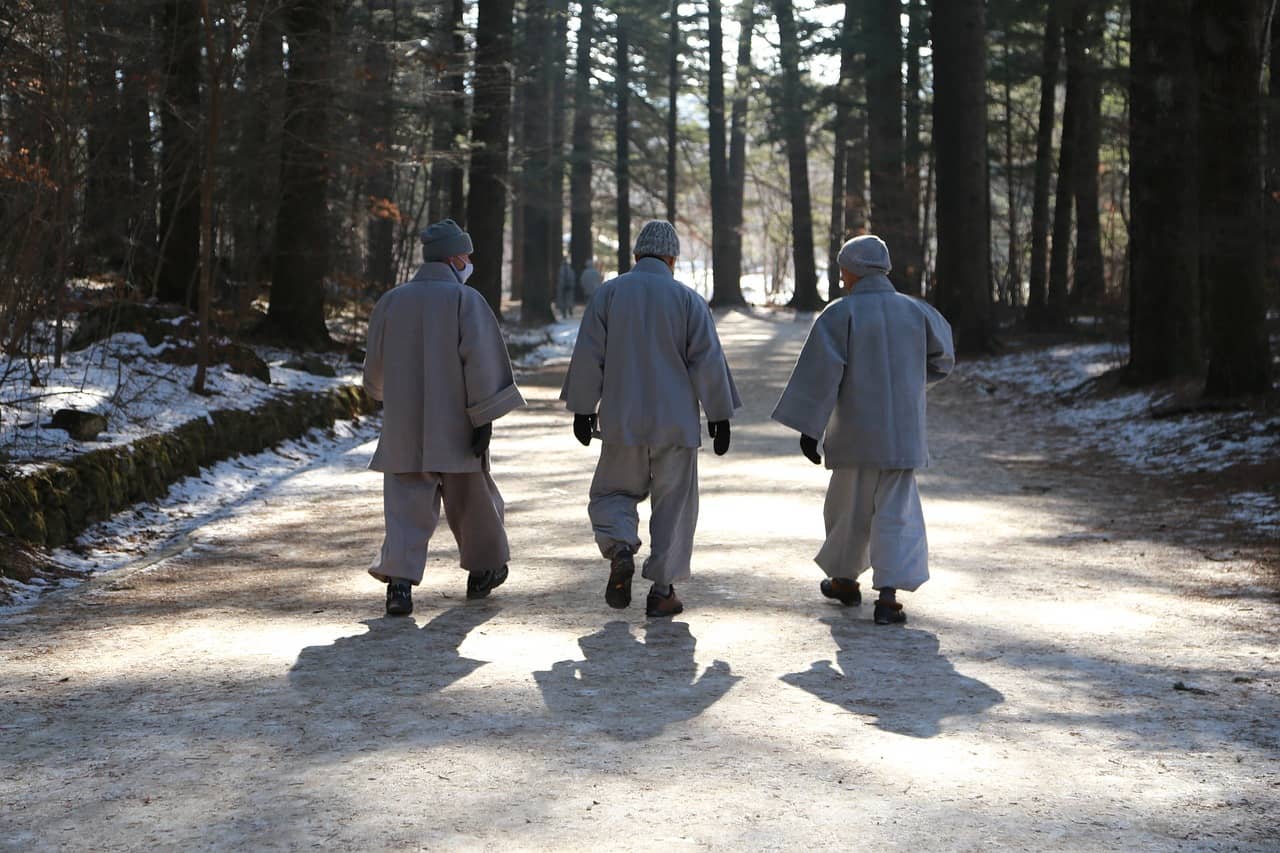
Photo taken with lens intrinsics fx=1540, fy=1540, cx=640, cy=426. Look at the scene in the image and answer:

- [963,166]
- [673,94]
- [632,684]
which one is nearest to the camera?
[632,684]

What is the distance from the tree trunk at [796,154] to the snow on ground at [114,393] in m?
30.6

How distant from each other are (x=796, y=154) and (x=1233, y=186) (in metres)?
36.1

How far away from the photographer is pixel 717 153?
174 ft

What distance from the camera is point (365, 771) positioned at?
188 inches

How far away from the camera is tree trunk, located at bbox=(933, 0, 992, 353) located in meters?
24.4

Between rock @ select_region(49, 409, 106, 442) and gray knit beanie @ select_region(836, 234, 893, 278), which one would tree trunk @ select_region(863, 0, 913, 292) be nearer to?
rock @ select_region(49, 409, 106, 442)

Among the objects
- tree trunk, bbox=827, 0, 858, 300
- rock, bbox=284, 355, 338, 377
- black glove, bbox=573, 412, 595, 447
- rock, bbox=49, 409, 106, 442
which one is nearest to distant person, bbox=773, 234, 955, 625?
black glove, bbox=573, 412, 595, 447

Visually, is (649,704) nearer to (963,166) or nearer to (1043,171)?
(963,166)

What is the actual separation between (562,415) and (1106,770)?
13418mm

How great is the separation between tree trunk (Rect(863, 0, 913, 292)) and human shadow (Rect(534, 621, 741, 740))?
25.5m

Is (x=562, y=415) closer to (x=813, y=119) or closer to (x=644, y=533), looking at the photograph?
(x=644, y=533)

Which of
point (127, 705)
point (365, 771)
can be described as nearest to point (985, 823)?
point (365, 771)

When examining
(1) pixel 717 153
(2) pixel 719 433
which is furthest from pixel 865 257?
(1) pixel 717 153

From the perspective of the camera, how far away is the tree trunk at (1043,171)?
84.6ft
